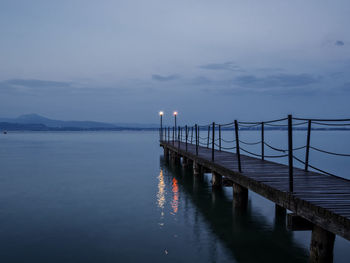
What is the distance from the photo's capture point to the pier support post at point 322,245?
5824 mm

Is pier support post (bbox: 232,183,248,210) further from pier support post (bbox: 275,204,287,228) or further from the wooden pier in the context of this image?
pier support post (bbox: 275,204,287,228)

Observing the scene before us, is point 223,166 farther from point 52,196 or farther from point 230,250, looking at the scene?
point 52,196

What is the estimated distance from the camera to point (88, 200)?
1366 cm

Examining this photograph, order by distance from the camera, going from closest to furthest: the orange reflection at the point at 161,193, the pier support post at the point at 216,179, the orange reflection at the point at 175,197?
the orange reflection at the point at 175,197
the orange reflection at the point at 161,193
the pier support post at the point at 216,179

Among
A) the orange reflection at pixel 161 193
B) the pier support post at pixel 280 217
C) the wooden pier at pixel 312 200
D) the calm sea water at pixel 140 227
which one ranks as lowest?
the orange reflection at pixel 161 193

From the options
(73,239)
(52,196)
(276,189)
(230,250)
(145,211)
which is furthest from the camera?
(52,196)

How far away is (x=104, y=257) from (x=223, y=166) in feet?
16.7

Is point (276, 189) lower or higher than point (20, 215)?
higher

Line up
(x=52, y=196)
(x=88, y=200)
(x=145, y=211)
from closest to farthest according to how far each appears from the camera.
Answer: (x=145, y=211), (x=88, y=200), (x=52, y=196)

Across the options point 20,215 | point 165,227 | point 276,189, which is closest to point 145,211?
point 165,227

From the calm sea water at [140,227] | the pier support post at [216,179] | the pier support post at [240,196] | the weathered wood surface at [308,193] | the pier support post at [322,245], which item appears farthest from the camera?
the pier support post at [216,179]

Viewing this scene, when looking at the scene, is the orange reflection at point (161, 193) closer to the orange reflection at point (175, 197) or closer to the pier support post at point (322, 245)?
the orange reflection at point (175, 197)

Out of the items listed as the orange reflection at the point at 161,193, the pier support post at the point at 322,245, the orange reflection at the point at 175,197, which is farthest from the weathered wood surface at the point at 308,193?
the orange reflection at the point at 161,193

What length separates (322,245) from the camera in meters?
5.89
